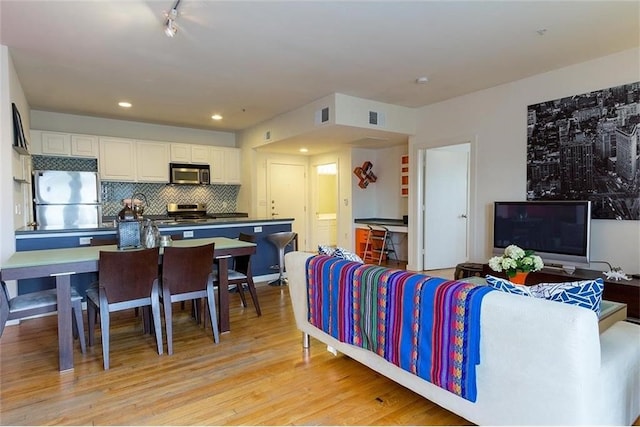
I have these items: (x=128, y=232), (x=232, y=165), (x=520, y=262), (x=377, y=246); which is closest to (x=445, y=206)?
(x=377, y=246)

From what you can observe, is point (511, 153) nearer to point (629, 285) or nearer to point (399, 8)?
point (629, 285)

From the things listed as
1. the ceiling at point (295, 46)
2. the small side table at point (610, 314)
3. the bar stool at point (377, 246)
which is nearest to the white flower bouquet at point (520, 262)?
the small side table at point (610, 314)

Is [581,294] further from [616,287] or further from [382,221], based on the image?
[382,221]

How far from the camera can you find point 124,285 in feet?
8.68

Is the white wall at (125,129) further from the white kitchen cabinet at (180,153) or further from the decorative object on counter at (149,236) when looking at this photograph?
the decorative object on counter at (149,236)

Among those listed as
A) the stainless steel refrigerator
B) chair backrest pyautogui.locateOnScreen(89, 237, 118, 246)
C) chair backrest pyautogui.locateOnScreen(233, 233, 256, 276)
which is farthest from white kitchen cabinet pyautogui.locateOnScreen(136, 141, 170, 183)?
chair backrest pyautogui.locateOnScreen(233, 233, 256, 276)

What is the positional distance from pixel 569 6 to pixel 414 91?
209 cm

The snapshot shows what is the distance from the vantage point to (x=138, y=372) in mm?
2480

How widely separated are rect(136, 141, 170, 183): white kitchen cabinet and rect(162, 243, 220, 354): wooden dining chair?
12.9 feet

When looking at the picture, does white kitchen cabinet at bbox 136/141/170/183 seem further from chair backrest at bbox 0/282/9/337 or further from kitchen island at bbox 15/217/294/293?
chair backrest at bbox 0/282/9/337

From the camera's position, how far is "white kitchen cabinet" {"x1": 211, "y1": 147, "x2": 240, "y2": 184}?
6.91 metres

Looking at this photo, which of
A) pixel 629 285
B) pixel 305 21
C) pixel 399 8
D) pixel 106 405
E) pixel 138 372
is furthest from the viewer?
pixel 629 285

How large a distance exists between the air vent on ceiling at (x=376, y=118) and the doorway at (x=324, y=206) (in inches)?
86.5

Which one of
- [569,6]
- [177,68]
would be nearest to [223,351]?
[177,68]
